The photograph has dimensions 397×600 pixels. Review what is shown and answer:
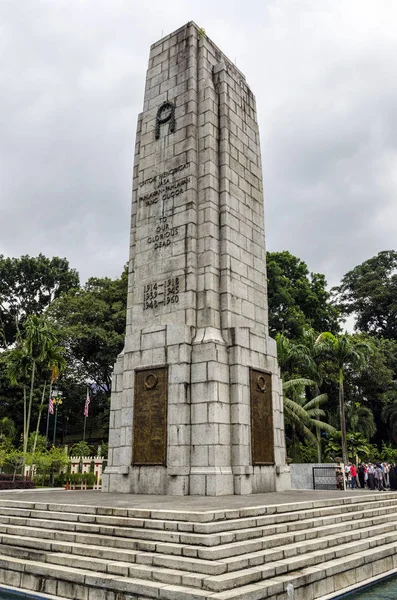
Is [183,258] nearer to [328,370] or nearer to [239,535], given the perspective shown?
[239,535]

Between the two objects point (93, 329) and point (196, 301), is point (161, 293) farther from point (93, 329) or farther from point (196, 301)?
point (93, 329)

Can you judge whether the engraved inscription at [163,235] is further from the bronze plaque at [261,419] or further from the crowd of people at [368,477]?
the crowd of people at [368,477]

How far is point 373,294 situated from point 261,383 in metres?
38.3

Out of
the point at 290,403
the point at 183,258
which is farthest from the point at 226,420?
the point at 290,403

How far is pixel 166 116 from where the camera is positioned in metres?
14.2

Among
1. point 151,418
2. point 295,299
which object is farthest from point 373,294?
point 151,418

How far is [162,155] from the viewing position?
13.9 m

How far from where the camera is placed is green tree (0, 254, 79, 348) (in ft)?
140

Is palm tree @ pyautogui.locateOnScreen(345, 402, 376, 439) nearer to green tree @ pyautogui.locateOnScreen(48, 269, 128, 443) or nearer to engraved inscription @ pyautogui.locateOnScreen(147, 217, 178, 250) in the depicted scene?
green tree @ pyautogui.locateOnScreen(48, 269, 128, 443)

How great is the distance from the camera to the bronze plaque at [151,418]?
11.1 meters

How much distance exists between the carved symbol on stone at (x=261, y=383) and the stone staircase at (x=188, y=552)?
401 centimetres

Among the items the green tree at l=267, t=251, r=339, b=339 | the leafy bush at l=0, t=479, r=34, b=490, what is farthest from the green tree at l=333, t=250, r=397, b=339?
the leafy bush at l=0, t=479, r=34, b=490

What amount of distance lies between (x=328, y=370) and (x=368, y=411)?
3.75 m

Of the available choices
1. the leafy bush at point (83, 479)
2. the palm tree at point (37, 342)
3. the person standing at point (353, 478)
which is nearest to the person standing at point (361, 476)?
the person standing at point (353, 478)
